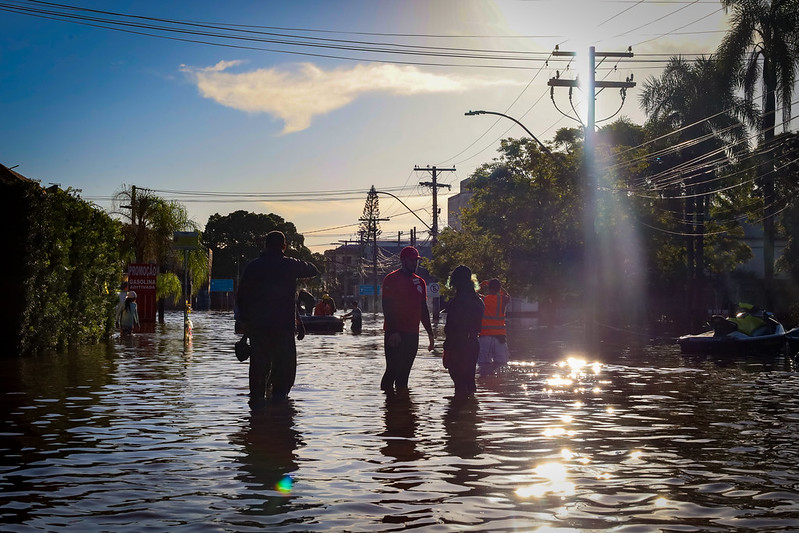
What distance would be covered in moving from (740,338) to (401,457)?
56.7 feet

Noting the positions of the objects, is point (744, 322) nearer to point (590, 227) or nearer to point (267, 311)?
point (590, 227)

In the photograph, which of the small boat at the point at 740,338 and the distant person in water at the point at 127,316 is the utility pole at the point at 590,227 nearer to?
the small boat at the point at 740,338

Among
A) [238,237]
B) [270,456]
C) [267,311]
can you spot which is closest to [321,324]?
[267,311]

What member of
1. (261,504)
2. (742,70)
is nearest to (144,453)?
(261,504)

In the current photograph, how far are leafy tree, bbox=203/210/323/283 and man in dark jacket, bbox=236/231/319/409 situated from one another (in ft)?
390

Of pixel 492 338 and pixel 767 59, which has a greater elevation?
pixel 767 59

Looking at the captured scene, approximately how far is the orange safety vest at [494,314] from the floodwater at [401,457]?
0.97 metres

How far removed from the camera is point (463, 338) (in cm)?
1311

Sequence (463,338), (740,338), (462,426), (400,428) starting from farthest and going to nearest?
(740,338) < (463,338) < (462,426) < (400,428)

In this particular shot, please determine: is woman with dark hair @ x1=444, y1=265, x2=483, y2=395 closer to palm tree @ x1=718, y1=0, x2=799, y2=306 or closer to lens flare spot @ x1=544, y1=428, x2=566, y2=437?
lens flare spot @ x1=544, y1=428, x2=566, y2=437

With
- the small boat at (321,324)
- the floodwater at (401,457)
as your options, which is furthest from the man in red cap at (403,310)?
the small boat at (321,324)

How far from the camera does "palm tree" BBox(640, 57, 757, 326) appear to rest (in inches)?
1855

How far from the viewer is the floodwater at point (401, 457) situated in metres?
6.04

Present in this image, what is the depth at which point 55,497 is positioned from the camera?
21.7 ft
